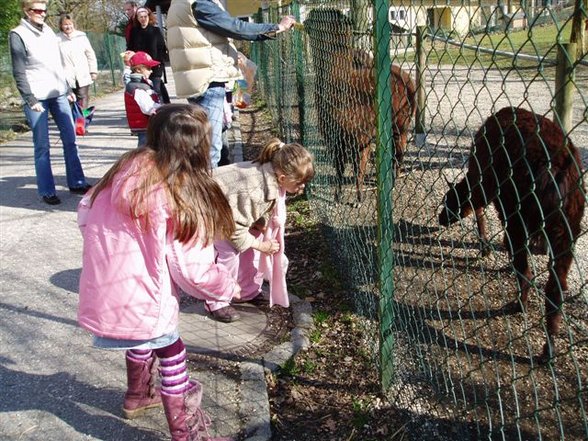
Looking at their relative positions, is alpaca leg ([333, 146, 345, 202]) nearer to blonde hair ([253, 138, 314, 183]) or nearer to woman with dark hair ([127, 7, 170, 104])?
blonde hair ([253, 138, 314, 183])

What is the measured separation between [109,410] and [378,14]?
7.45ft

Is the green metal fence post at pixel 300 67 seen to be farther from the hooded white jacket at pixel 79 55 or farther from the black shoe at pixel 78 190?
the hooded white jacket at pixel 79 55

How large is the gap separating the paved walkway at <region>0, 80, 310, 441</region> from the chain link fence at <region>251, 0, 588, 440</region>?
0.71 meters

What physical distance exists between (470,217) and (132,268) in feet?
11.8

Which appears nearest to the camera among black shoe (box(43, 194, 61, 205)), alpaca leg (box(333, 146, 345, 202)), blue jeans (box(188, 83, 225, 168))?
blue jeans (box(188, 83, 225, 168))

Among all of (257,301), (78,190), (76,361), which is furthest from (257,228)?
(78,190)

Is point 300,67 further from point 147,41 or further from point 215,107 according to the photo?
point 147,41

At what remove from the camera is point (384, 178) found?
274 centimetres

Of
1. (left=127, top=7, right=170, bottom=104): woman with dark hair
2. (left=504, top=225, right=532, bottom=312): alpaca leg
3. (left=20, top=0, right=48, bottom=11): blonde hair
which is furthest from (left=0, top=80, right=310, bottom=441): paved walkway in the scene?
(left=127, top=7, right=170, bottom=104): woman with dark hair

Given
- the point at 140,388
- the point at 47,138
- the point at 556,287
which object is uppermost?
the point at 47,138

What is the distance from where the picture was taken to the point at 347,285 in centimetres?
427

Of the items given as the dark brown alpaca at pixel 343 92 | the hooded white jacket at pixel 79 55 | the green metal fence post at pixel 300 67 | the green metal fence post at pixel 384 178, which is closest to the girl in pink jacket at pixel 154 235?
the green metal fence post at pixel 384 178

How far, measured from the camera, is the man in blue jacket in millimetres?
4727

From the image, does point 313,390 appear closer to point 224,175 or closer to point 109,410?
point 109,410
